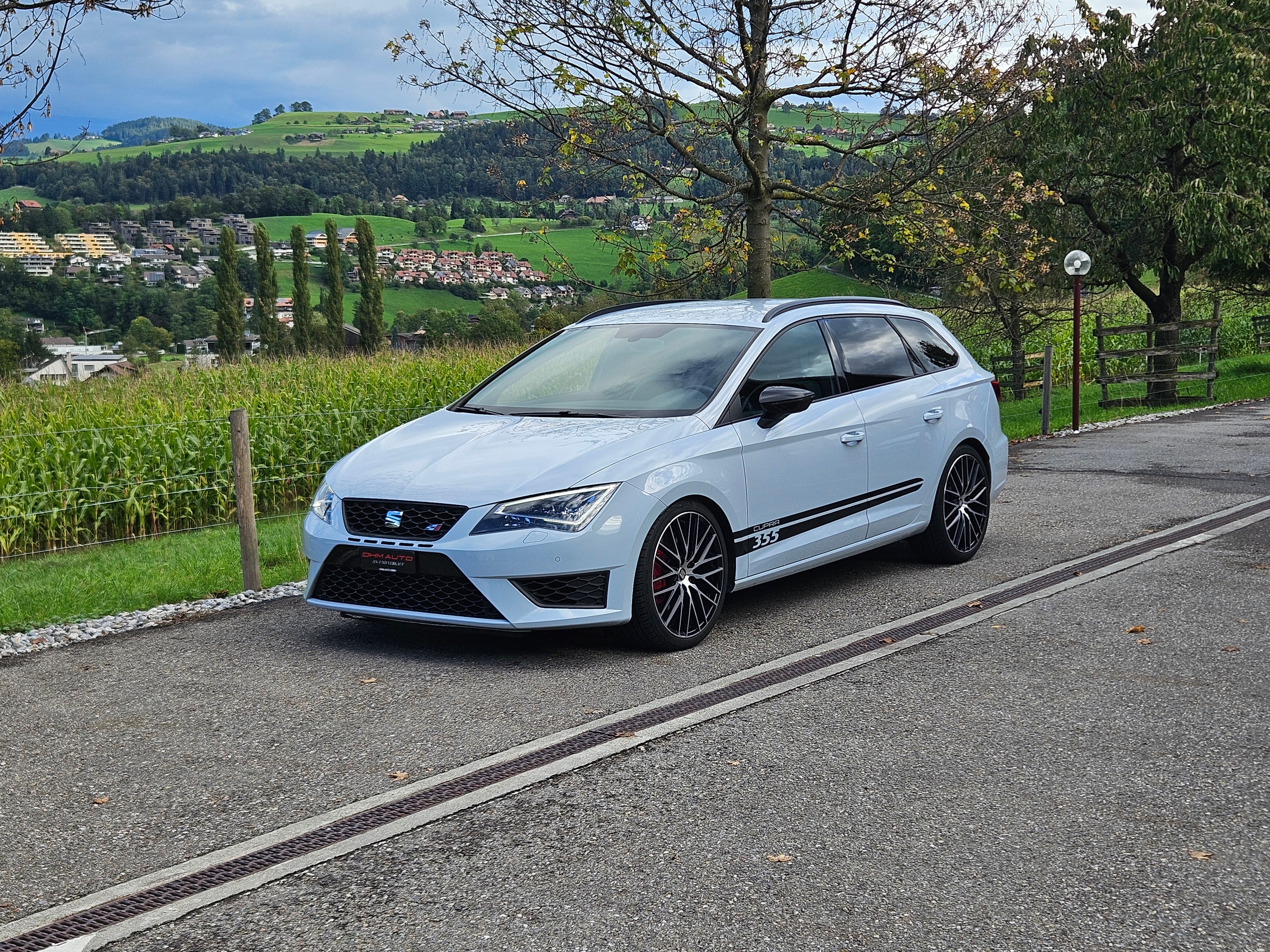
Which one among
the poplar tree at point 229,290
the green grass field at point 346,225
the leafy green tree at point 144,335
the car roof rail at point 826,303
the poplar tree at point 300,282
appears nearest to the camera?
the car roof rail at point 826,303

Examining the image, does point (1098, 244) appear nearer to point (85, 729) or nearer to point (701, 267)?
point (701, 267)

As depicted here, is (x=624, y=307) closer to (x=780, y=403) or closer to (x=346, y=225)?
(x=780, y=403)

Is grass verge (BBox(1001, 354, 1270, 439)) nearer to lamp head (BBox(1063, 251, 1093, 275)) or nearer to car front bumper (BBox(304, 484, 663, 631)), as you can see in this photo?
lamp head (BBox(1063, 251, 1093, 275))

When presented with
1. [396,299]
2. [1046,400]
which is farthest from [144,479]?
[396,299]

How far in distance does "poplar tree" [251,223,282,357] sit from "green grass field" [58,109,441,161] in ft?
42.4

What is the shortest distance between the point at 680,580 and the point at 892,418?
7.25 feet

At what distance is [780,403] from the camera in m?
6.95

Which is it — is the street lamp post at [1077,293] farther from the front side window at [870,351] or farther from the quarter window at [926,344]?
the front side window at [870,351]

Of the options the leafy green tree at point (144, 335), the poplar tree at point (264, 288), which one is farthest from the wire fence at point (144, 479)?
the poplar tree at point (264, 288)

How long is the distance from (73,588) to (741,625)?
5.01 m

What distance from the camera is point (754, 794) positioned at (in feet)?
14.8

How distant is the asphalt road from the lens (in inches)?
141

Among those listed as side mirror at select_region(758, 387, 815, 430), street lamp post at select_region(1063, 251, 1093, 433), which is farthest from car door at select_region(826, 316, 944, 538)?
street lamp post at select_region(1063, 251, 1093, 433)

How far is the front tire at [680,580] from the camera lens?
6.29 metres
